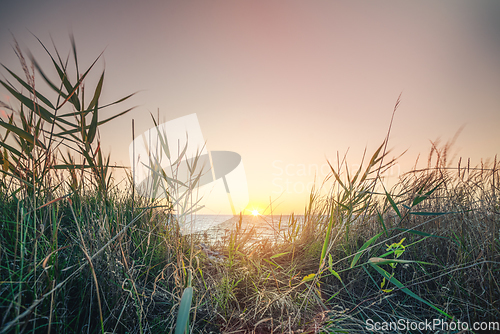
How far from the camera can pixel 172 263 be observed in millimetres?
1096

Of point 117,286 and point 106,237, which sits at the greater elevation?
point 106,237

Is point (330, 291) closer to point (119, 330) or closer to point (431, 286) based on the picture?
point (431, 286)

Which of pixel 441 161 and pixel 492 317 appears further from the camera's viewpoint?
pixel 441 161

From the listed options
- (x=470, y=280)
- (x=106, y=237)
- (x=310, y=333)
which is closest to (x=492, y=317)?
(x=470, y=280)

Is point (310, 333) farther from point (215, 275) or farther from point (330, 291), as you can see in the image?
point (215, 275)

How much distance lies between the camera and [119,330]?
995 mm

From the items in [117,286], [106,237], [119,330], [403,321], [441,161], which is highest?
[441,161]

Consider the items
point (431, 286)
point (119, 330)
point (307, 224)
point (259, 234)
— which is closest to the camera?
point (119, 330)

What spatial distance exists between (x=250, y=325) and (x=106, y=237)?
0.87m

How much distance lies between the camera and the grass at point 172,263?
35.6 inches

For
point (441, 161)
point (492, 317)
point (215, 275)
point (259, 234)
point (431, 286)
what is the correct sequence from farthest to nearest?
point (259, 234)
point (441, 161)
point (215, 275)
point (431, 286)
point (492, 317)

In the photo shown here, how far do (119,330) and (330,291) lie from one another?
1256 mm

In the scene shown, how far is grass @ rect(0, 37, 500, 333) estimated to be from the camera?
905 mm

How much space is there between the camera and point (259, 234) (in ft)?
7.66
